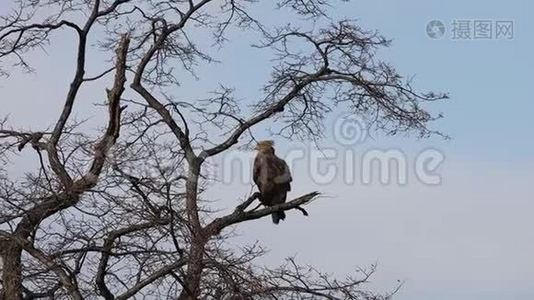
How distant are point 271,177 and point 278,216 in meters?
0.37

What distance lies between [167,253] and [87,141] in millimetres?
1391

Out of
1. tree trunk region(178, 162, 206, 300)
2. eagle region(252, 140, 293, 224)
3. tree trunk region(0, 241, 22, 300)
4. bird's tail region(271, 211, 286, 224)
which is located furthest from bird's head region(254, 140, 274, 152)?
tree trunk region(0, 241, 22, 300)

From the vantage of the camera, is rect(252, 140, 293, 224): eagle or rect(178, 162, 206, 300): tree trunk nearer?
rect(178, 162, 206, 300): tree trunk

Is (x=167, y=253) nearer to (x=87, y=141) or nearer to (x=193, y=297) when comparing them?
(x=193, y=297)

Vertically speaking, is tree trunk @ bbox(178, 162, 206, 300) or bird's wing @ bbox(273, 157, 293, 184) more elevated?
bird's wing @ bbox(273, 157, 293, 184)

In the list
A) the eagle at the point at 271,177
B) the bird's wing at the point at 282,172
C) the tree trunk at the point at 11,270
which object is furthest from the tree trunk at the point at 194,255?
the tree trunk at the point at 11,270

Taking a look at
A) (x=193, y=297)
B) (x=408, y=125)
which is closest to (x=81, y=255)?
(x=193, y=297)

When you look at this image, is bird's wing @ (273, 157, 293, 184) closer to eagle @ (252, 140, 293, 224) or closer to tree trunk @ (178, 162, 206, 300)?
eagle @ (252, 140, 293, 224)

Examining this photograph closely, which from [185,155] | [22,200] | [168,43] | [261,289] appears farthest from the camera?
[168,43]

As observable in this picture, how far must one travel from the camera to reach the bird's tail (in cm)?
1021

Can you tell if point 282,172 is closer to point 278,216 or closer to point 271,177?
point 271,177

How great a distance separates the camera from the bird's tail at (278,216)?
10.2 meters

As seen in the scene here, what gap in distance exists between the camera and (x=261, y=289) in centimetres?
880

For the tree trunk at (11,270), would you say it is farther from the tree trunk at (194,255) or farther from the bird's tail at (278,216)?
the bird's tail at (278,216)
